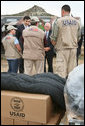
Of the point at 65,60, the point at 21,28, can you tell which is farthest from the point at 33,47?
the point at 21,28

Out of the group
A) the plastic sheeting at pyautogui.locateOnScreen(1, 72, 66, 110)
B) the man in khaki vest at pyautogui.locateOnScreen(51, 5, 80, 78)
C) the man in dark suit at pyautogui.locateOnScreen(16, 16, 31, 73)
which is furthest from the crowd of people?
the plastic sheeting at pyautogui.locateOnScreen(1, 72, 66, 110)

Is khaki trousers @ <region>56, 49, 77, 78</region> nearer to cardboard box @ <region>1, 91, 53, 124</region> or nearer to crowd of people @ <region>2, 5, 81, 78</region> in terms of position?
crowd of people @ <region>2, 5, 81, 78</region>

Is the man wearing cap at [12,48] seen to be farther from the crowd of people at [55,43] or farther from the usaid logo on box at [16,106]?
the usaid logo on box at [16,106]

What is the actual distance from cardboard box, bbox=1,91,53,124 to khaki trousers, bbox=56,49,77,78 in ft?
7.81

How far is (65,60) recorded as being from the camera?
4.56m

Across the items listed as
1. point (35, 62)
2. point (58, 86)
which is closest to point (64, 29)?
point (35, 62)

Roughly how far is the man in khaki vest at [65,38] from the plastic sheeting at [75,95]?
2.35m

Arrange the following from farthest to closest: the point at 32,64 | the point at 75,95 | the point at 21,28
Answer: the point at 21,28, the point at 32,64, the point at 75,95

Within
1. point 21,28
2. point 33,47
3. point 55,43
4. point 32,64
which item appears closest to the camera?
point 55,43

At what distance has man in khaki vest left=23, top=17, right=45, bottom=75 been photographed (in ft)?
15.2

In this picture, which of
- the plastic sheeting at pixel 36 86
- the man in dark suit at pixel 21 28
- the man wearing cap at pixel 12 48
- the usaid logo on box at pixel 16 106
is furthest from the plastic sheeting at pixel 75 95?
the man in dark suit at pixel 21 28

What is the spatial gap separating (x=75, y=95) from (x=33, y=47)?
9.34 feet

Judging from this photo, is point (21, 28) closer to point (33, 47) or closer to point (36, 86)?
point (33, 47)

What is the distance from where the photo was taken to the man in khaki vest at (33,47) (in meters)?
4.62
